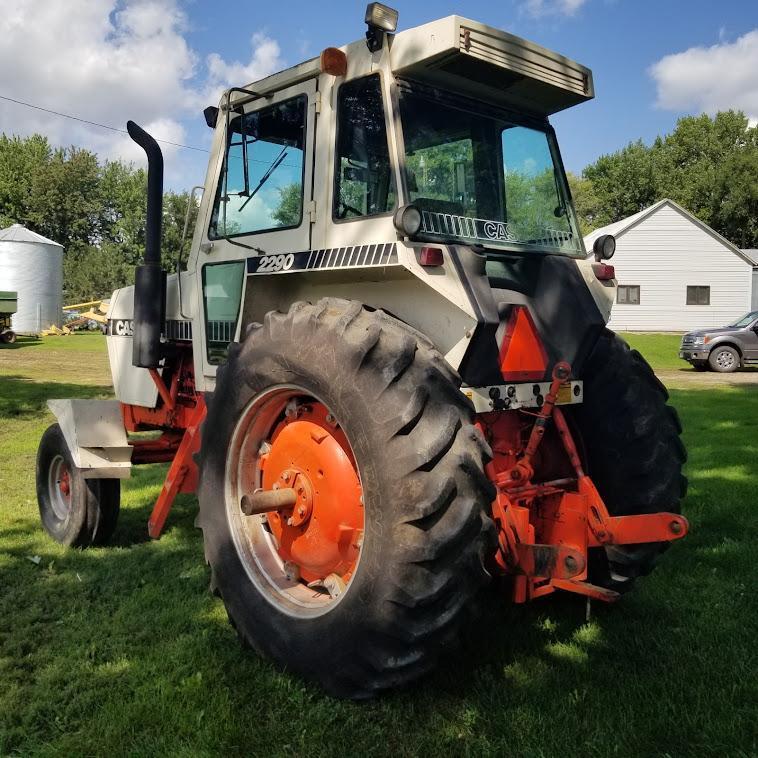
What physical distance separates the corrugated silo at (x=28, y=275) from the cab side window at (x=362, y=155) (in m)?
33.3

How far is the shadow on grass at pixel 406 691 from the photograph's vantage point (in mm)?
2854

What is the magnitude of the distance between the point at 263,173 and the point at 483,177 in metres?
1.22

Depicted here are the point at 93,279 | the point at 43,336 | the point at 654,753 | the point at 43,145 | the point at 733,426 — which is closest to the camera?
the point at 654,753

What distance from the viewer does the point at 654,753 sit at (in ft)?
8.96

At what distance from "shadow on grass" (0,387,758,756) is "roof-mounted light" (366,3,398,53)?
2.58 meters

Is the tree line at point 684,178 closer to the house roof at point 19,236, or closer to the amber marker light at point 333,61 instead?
the house roof at point 19,236

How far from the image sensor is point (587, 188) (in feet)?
197

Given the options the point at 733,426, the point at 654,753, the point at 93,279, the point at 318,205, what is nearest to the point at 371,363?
the point at 318,205

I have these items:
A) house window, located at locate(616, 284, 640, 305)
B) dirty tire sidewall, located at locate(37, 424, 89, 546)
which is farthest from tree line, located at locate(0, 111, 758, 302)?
dirty tire sidewall, located at locate(37, 424, 89, 546)

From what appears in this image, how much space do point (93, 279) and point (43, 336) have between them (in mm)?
14908

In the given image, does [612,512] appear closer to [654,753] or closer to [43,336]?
[654,753]

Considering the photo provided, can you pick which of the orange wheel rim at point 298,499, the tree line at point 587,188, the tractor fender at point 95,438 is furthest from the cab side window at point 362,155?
the tree line at point 587,188

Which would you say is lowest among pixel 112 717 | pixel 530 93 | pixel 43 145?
pixel 112 717

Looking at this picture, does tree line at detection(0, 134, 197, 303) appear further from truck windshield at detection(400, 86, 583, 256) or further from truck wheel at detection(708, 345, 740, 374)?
truck windshield at detection(400, 86, 583, 256)
